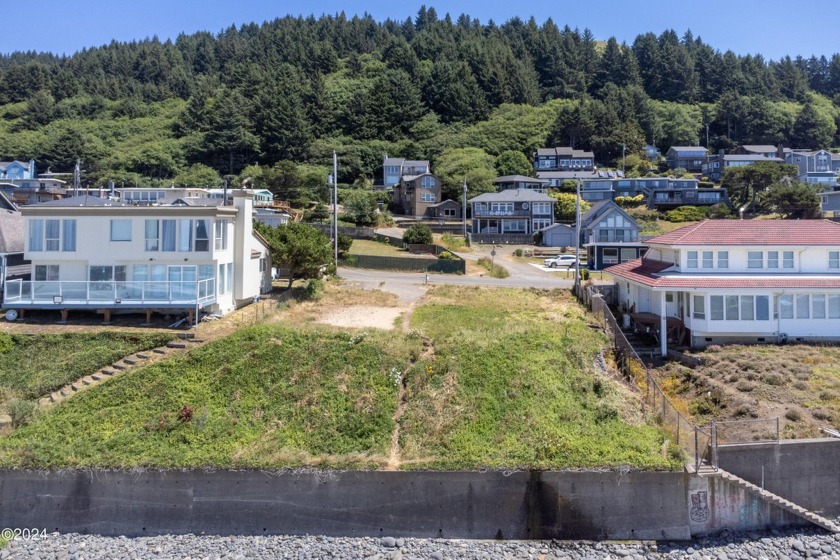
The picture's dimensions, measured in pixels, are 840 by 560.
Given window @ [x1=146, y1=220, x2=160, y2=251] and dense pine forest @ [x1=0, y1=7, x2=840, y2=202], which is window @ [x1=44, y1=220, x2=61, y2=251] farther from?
dense pine forest @ [x1=0, y1=7, x2=840, y2=202]

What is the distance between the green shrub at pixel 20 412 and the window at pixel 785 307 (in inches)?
1074

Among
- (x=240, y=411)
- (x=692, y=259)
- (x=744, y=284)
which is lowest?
(x=240, y=411)

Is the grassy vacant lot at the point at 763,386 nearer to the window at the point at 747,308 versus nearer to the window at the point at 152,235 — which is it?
the window at the point at 747,308

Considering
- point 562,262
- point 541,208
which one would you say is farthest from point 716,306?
point 541,208

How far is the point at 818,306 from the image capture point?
2312 cm

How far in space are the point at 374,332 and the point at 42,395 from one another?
11.2m

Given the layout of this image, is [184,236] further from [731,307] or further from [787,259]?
[787,259]

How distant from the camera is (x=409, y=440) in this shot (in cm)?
1628

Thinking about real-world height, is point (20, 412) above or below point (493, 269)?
below

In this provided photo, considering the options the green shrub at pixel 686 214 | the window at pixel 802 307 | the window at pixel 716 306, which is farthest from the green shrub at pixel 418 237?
the green shrub at pixel 686 214

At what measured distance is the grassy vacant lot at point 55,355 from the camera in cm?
1855

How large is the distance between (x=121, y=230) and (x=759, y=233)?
27312mm

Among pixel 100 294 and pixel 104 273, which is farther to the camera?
pixel 104 273

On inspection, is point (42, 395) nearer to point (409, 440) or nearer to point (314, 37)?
point (409, 440)
